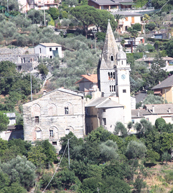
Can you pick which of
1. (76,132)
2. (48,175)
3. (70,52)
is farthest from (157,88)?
(48,175)

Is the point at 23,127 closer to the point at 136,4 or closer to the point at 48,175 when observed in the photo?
the point at 48,175

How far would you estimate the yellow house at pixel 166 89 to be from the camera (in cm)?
9672

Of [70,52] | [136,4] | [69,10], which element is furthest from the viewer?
[136,4]

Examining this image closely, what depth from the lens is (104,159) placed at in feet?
224

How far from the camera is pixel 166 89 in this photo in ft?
320

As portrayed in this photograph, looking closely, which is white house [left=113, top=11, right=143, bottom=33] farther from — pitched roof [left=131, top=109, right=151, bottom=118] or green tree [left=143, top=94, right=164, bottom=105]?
pitched roof [left=131, top=109, right=151, bottom=118]

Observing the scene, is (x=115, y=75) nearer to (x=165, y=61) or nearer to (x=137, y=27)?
(x=165, y=61)

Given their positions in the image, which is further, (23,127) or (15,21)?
(15,21)

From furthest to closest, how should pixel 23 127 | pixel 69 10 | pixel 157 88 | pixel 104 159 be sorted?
pixel 69 10, pixel 157 88, pixel 23 127, pixel 104 159

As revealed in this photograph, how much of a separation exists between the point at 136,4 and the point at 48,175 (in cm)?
9674

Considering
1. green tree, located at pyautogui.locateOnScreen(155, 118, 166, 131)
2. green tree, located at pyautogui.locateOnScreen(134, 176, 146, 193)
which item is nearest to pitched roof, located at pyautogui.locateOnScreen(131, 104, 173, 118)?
green tree, located at pyautogui.locateOnScreen(155, 118, 166, 131)

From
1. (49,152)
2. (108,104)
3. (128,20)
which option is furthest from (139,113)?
(128,20)

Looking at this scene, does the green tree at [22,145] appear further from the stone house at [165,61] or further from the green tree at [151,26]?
the green tree at [151,26]

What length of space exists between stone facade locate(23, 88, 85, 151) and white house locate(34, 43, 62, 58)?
43141 mm
